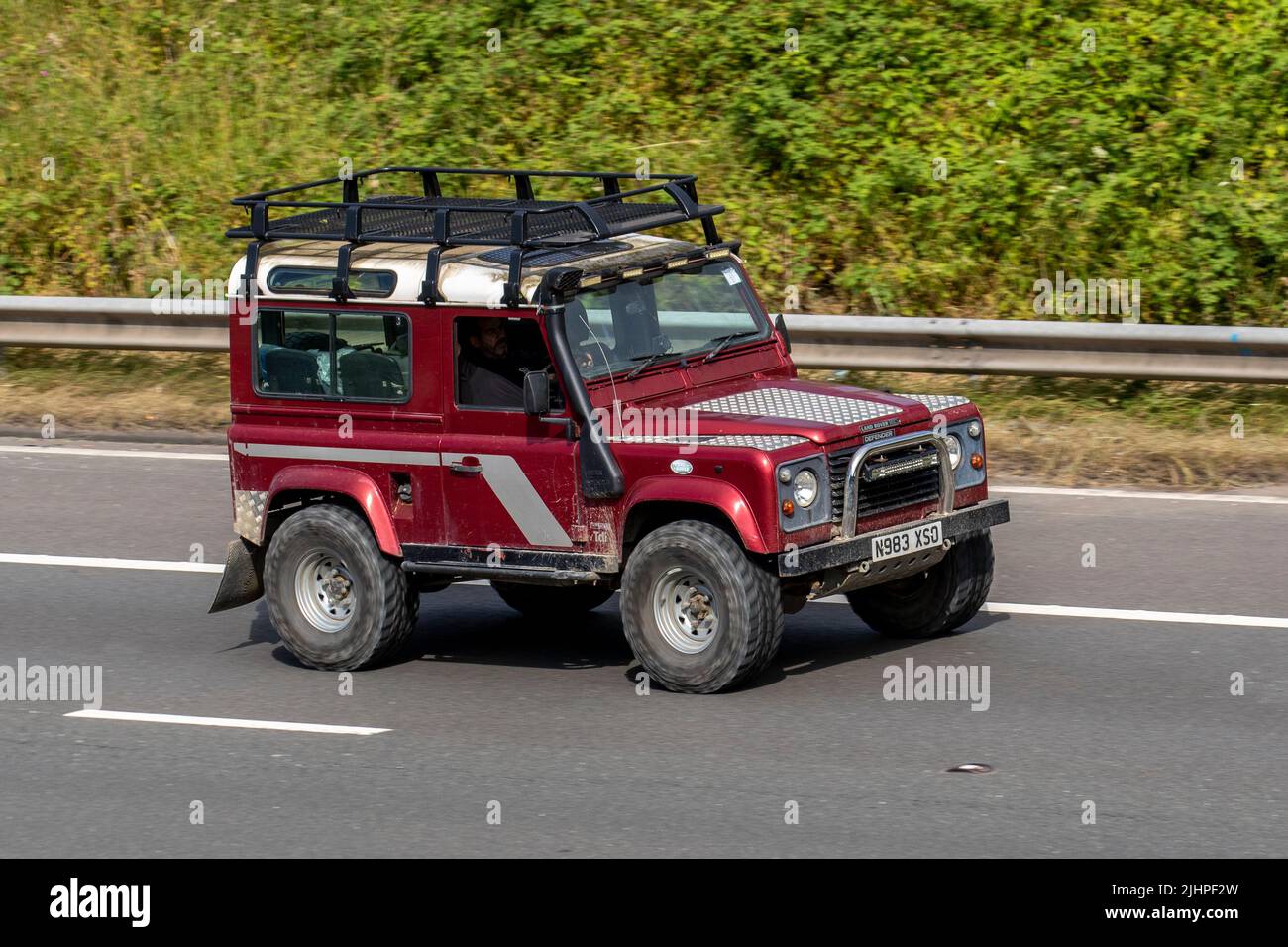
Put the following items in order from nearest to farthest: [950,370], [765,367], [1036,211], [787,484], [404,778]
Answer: [404,778]
[787,484]
[765,367]
[950,370]
[1036,211]

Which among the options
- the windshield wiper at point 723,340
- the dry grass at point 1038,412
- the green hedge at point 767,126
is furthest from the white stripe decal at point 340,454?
the green hedge at point 767,126

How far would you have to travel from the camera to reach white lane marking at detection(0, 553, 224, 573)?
11695 millimetres

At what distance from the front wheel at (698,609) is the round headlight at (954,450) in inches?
50.3

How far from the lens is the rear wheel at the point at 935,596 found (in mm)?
9422

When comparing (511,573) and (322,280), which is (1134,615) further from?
(322,280)

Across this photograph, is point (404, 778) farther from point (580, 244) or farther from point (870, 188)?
point (870, 188)

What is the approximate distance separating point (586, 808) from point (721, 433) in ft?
6.76

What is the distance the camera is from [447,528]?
9.22 m

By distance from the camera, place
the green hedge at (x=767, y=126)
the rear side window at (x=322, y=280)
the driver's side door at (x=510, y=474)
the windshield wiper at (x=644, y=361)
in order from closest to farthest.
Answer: the driver's side door at (x=510, y=474), the windshield wiper at (x=644, y=361), the rear side window at (x=322, y=280), the green hedge at (x=767, y=126)

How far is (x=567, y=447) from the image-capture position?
889cm

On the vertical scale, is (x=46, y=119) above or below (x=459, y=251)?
above

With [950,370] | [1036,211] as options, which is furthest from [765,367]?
[1036,211]

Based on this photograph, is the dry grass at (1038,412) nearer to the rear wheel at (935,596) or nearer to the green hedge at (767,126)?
the green hedge at (767,126)
